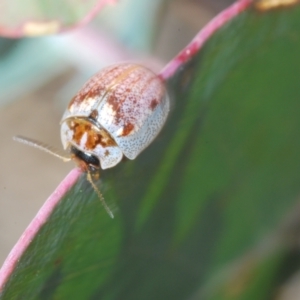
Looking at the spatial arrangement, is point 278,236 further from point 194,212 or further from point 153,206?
point 153,206

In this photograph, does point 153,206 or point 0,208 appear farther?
point 0,208

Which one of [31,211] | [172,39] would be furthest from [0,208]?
[172,39]

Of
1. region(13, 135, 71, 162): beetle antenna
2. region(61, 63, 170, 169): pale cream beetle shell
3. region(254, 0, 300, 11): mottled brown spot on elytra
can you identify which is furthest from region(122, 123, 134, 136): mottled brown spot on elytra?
region(254, 0, 300, 11): mottled brown spot on elytra

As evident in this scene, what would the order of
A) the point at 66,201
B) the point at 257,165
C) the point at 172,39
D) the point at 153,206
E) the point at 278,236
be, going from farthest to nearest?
the point at 172,39
the point at 278,236
the point at 257,165
the point at 153,206
the point at 66,201

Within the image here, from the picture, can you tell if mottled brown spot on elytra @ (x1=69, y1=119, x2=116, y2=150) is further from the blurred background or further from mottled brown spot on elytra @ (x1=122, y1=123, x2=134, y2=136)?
the blurred background

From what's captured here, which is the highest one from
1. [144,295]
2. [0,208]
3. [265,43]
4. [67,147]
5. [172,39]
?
[172,39]

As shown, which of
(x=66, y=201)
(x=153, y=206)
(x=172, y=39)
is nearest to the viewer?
(x=66, y=201)

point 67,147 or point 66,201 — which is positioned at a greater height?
point 67,147
